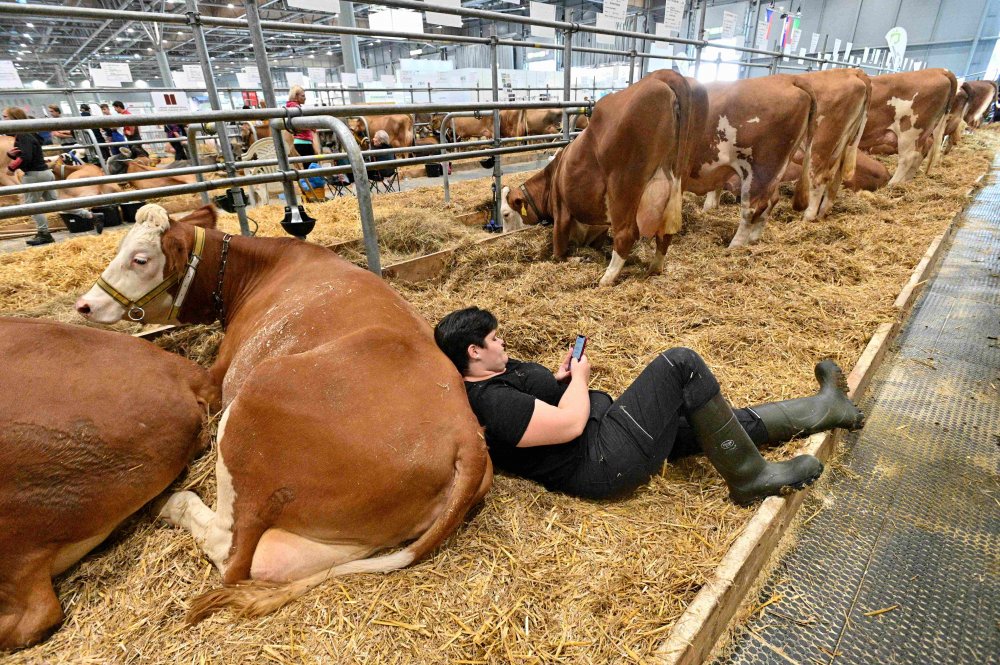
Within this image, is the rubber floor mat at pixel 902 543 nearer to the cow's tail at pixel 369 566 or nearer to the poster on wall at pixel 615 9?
the cow's tail at pixel 369 566

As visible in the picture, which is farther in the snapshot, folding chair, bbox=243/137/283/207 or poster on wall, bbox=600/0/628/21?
folding chair, bbox=243/137/283/207

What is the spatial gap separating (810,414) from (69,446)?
9.52 feet

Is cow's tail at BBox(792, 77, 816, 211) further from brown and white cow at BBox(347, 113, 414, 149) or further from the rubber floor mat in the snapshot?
brown and white cow at BBox(347, 113, 414, 149)

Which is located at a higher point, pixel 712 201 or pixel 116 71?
pixel 116 71

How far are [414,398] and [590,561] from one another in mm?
804

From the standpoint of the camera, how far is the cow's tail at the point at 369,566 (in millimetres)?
1458

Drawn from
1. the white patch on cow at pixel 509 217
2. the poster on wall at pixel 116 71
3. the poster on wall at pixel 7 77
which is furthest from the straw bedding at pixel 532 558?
the poster on wall at pixel 116 71

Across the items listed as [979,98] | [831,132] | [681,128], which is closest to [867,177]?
[831,132]

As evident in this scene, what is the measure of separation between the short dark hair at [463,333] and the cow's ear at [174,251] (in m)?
1.62

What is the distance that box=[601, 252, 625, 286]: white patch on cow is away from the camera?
14.4 ft

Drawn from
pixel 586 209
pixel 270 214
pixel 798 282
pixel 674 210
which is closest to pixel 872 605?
pixel 798 282

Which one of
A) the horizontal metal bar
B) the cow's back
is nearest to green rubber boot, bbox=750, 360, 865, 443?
the horizontal metal bar

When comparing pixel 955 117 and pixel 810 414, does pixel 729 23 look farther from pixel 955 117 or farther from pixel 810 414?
pixel 810 414

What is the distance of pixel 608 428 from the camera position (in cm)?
192
